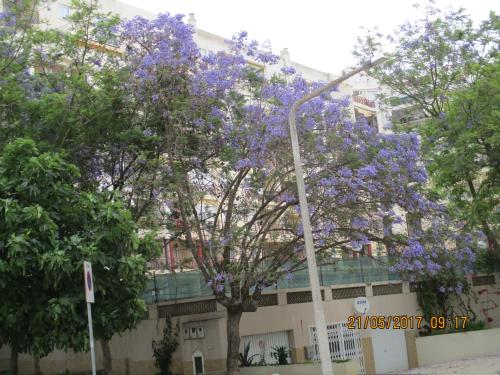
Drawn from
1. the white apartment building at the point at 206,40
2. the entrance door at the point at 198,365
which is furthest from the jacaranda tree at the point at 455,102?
the entrance door at the point at 198,365

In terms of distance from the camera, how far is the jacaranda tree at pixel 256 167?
15.0 metres

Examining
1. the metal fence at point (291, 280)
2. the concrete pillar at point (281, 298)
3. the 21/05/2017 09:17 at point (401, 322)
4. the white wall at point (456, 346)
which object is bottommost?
the white wall at point (456, 346)

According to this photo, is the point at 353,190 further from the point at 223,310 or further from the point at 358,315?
the point at 358,315

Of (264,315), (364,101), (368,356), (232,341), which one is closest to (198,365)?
(232,341)

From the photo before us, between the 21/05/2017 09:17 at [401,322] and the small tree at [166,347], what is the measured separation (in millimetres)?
6102

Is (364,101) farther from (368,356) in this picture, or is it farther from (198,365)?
(198,365)

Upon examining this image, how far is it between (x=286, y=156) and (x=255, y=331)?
5854 mm

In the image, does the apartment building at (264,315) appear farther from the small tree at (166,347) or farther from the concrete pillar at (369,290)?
the small tree at (166,347)

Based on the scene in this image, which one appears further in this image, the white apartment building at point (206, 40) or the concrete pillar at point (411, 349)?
the white apartment building at point (206, 40)

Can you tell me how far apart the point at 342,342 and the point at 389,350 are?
2.13 m

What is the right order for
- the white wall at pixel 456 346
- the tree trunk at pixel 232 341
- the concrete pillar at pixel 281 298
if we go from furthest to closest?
the white wall at pixel 456 346 → the concrete pillar at pixel 281 298 → the tree trunk at pixel 232 341

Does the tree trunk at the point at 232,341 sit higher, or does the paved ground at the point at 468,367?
the tree trunk at the point at 232,341

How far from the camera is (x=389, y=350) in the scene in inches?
843

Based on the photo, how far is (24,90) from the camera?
48.3 feet
